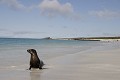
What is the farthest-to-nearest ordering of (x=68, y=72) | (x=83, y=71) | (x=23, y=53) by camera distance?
(x=23, y=53)
(x=83, y=71)
(x=68, y=72)

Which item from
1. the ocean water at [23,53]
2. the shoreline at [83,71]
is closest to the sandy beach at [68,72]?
the shoreline at [83,71]

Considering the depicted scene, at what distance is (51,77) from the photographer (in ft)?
28.8

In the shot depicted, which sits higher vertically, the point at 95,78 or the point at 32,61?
the point at 32,61

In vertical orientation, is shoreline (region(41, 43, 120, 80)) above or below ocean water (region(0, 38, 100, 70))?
below

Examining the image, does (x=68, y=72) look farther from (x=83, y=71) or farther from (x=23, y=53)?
(x=23, y=53)

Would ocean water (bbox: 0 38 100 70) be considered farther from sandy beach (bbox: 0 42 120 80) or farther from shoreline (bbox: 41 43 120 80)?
shoreline (bbox: 41 43 120 80)

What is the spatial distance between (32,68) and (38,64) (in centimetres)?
37

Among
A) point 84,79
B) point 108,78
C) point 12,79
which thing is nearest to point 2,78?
point 12,79

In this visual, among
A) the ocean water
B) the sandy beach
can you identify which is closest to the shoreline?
the sandy beach

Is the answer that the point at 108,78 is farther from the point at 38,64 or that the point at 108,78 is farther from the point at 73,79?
the point at 38,64

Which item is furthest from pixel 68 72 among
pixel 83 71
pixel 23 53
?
pixel 23 53

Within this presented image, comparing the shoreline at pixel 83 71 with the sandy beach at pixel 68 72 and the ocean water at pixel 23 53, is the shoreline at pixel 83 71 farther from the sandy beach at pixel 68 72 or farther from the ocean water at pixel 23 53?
the ocean water at pixel 23 53

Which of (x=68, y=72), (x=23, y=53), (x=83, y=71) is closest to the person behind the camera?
(x=68, y=72)

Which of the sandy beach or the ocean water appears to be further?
the ocean water
